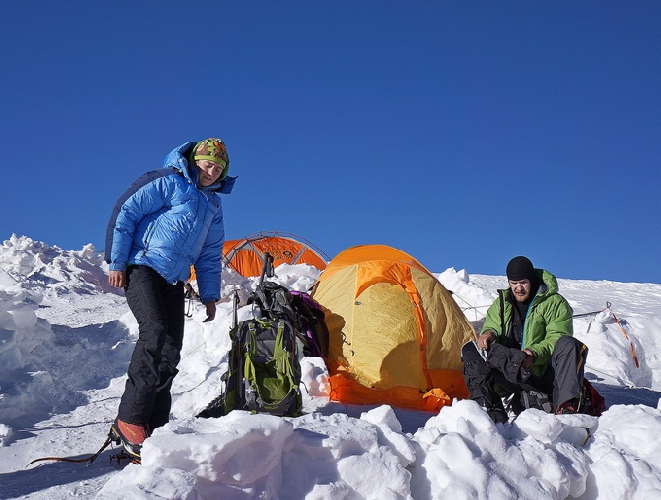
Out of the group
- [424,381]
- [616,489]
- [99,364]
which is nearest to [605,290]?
[424,381]

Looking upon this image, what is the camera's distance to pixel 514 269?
16.4ft

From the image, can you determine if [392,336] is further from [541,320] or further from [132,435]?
[132,435]

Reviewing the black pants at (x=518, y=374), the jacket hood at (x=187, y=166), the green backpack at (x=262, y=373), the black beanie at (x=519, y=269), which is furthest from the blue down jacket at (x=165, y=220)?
the black beanie at (x=519, y=269)

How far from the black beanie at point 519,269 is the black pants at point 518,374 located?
2.13 feet

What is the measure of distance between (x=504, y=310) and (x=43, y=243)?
1708cm

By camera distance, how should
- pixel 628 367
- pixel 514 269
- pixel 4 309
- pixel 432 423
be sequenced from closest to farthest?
pixel 432 423 < pixel 514 269 < pixel 4 309 < pixel 628 367

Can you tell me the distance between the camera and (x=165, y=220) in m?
4.04

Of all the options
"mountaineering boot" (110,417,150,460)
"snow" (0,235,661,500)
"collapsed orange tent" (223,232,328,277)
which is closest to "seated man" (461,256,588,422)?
"snow" (0,235,661,500)

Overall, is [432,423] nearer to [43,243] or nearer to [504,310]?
[504,310]

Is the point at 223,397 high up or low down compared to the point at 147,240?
down

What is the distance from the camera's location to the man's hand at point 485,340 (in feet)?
15.7

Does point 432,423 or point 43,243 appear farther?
point 43,243

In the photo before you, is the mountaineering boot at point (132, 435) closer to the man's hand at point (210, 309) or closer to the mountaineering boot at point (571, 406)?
the man's hand at point (210, 309)

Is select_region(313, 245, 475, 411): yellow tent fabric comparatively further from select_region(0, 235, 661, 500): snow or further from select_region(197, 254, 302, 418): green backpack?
select_region(197, 254, 302, 418): green backpack
